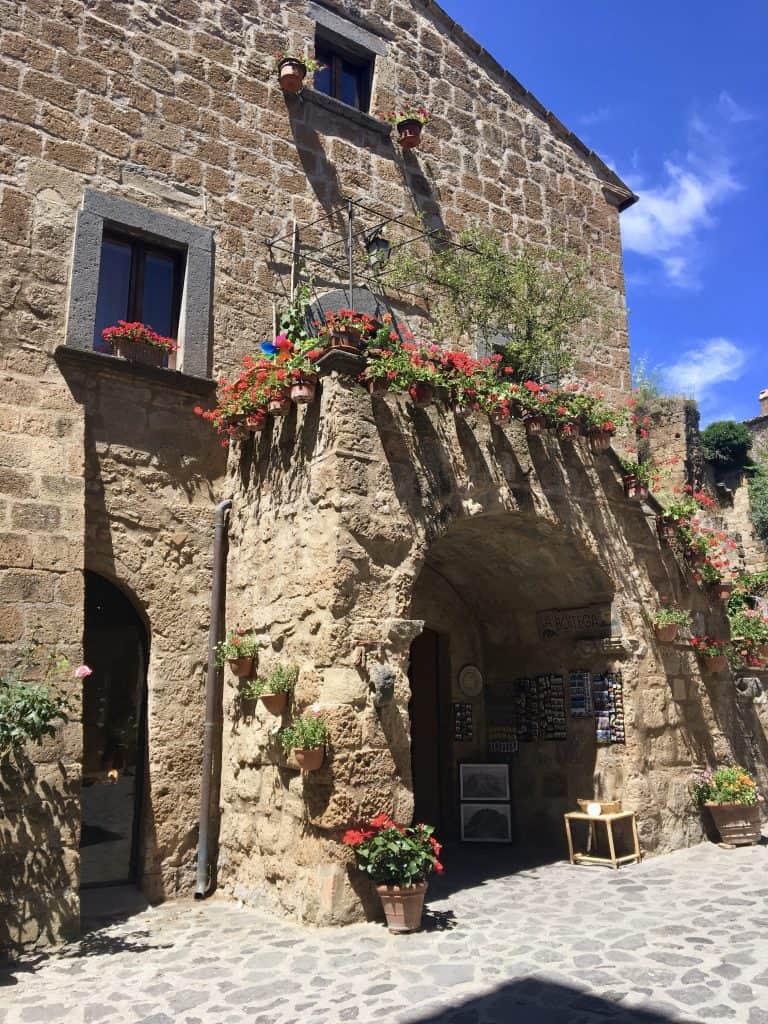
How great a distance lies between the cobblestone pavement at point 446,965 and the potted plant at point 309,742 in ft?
3.43

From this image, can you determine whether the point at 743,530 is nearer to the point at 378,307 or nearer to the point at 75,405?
the point at 378,307

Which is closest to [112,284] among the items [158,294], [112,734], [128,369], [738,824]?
[158,294]

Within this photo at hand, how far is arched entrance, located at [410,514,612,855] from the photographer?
7840mm

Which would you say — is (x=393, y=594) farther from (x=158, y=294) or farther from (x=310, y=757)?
(x=158, y=294)

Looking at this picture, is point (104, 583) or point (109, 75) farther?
point (109, 75)

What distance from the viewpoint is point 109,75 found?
7.41 metres

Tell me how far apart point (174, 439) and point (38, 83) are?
321 centimetres

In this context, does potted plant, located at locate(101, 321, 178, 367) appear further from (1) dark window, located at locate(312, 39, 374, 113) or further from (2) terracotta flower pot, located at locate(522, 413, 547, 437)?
(1) dark window, located at locate(312, 39, 374, 113)

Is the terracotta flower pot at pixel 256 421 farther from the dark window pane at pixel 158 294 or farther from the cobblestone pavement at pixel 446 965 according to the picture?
the cobblestone pavement at pixel 446 965

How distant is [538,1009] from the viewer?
398 cm

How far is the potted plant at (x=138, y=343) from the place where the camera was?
22.6ft

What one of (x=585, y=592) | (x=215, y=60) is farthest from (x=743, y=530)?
(x=215, y=60)

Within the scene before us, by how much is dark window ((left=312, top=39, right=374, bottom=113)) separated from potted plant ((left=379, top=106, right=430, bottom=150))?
33 centimetres

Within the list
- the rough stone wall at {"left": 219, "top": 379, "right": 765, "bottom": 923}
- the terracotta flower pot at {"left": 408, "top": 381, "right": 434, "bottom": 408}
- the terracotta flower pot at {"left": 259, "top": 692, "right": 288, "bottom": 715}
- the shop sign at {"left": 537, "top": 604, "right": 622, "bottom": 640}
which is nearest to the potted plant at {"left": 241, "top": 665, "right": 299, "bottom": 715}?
the terracotta flower pot at {"left": 259, "top": 692, "right": 288, "bottom": 715}
